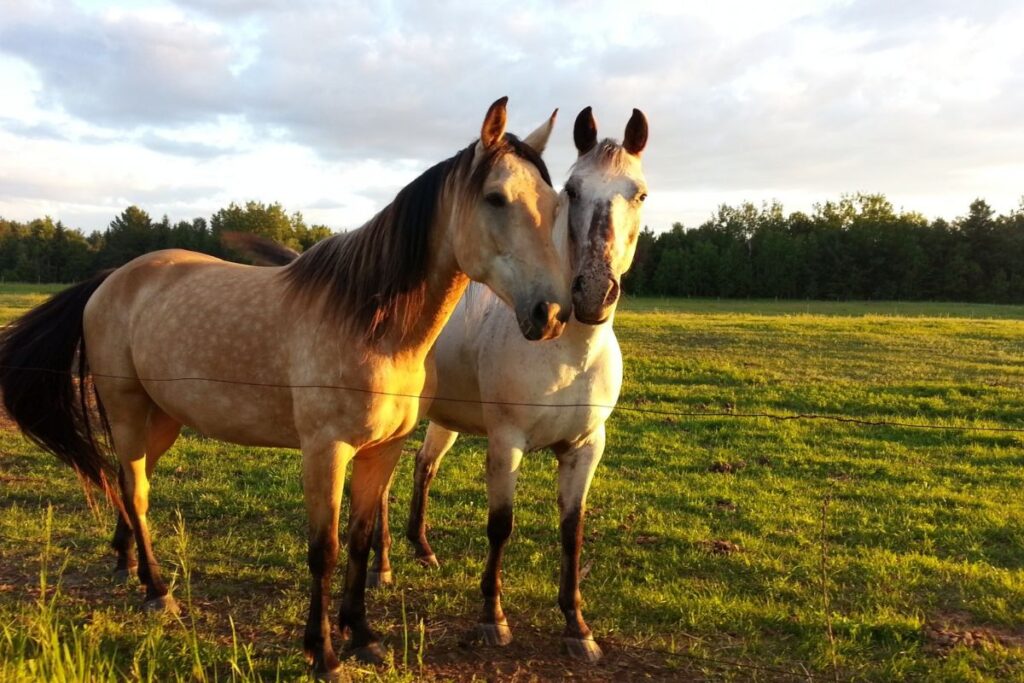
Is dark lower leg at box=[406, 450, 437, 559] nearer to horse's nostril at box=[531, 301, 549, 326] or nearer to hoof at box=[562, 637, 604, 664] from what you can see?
hoof at box=[562, 637, 604, 664]

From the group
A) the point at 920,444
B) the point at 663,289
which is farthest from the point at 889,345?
the point at 663,289

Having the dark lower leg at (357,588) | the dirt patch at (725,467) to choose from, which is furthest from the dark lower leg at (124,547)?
the dirt patch at (725,467)

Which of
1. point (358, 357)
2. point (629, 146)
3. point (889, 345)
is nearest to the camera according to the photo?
point (358, 357)

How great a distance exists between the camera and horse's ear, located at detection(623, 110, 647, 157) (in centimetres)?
314

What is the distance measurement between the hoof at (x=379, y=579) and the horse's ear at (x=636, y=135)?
9.37 feet

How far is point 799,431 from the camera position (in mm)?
7883

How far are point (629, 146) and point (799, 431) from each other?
5.87m

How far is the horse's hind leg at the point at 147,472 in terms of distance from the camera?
3885 millimetres

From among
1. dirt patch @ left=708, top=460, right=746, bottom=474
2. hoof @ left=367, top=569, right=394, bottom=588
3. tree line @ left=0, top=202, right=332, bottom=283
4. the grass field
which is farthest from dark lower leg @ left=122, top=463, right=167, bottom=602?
tree line @ left=0, top=202, right=332, bottom=283

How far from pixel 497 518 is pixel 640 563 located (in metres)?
1.47

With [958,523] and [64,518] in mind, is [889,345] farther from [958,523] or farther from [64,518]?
[64,518]

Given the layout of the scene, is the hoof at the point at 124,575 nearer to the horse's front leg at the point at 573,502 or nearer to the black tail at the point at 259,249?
the black tail at the point at 259,249

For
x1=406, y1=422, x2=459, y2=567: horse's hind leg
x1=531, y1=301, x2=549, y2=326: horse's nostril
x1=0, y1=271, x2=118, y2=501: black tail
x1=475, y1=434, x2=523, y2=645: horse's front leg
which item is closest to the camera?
x1=531, y1=301, x2=549, y2=326: horse's nostril

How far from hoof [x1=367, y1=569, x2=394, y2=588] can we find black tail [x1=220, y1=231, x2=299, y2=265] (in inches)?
87.1
